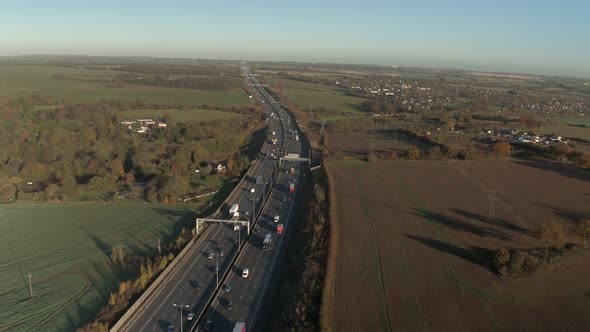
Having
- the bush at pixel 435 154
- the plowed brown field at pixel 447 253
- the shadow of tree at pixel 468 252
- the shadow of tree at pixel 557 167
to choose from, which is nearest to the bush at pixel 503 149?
the shadow of tree at pixel 557 167

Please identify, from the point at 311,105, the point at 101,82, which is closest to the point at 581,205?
the point at 311,105

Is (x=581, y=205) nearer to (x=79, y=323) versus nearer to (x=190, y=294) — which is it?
(x=190, y=294)

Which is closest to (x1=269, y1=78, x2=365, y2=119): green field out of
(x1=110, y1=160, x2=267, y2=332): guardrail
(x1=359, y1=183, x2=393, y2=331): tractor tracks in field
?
(x1=359, y1=183, x2=393, y2=331): tractor tracks in field

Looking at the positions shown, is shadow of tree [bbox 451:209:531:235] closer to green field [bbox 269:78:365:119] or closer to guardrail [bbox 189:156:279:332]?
guardrail [bbox 189:156:279:332]

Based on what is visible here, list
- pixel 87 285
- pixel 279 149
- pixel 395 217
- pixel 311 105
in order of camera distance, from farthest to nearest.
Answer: pixel 311 105 → pixel 279 149 → pixel 395 217 → pixel 87 285

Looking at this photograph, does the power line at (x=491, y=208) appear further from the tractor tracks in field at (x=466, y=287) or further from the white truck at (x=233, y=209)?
the white truck at (x=233, y=209)
